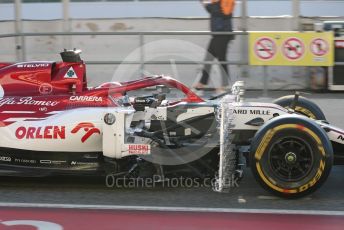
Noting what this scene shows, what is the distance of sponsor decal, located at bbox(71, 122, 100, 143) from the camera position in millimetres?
5359

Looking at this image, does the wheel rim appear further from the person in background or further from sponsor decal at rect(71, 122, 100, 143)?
the person in background

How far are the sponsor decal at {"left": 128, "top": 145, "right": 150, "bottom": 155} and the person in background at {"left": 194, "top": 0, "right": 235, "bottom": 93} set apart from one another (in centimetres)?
556

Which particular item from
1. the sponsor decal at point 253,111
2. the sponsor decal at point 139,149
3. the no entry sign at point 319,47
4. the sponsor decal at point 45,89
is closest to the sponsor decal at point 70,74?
the sponsor decal at point 45,89

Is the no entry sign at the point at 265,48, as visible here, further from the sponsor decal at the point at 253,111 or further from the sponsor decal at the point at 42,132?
the sponsor decal at the point at 42,132

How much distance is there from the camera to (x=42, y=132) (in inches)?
212

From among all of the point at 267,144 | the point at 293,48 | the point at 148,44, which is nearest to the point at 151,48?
the point at 148,44

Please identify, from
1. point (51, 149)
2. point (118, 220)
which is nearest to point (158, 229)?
point (118, 220)

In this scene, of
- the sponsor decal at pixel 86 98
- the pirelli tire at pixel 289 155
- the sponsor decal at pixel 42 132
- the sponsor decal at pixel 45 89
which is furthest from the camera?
the sponsor decal at pixel 45 89

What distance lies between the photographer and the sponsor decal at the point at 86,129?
5.36m

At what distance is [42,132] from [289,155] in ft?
6.89

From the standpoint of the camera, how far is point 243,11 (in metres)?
10.9

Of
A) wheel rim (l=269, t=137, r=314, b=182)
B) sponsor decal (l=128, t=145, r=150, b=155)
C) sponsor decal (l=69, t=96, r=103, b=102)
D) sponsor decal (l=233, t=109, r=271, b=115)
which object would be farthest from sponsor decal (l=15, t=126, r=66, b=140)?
wheel rim (l=269, t=137, r=314, b=182)

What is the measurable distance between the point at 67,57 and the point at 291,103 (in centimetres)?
231

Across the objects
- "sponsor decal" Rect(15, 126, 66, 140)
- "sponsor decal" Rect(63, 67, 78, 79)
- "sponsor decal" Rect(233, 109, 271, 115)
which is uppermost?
"sponsor decal" Rect(63, 67, 78, 79)
